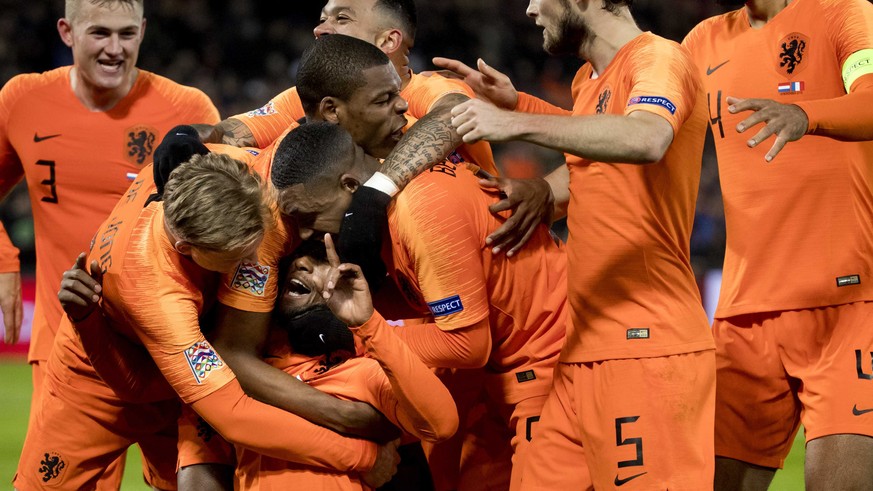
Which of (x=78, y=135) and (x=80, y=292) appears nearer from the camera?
(x=80, y=292)

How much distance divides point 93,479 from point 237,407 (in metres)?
1.07

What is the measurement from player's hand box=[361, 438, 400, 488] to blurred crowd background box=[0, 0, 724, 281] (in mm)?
9764

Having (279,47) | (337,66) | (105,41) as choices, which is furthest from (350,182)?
(279,47)

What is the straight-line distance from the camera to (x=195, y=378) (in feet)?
13.0

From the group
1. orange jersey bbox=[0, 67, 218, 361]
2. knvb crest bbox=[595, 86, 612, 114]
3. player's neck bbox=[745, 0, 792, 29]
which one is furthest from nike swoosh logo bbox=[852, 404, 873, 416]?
orange jersey bbox=[0, 67, 218, 361]

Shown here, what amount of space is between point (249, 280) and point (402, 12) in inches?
77.0

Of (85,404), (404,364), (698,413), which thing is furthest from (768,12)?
(85,404)

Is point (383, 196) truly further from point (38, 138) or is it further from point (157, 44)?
point (157, 44)

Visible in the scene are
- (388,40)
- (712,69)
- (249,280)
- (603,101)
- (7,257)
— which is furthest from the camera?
(7,257)

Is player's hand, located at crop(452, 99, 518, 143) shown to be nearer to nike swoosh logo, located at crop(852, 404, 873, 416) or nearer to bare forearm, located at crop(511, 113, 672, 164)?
bare forearm, located at crop(511, 113, 672, 164)

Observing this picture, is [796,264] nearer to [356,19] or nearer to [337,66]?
[337,66]

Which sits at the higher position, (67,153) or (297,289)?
(67,153)

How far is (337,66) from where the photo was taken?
444 cm

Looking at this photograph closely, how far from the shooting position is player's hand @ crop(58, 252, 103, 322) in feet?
13.1
